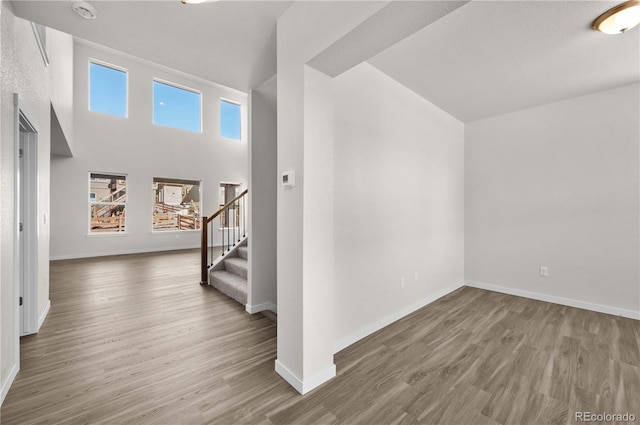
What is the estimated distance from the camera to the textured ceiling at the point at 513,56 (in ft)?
6.59

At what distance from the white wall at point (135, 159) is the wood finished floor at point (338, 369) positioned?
13.2 ft

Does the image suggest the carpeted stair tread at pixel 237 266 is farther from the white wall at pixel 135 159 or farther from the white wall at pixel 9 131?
the white wall at pixel 135 159

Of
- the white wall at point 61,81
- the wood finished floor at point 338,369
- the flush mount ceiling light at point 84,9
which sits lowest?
the wood finished floor at point 338,369

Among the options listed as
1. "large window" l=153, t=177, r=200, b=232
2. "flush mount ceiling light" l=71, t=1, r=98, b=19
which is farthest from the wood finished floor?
"large window" l=153, t=177, r=200, b=232

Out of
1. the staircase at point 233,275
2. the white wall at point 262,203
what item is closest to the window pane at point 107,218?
the staircase at point 233,275

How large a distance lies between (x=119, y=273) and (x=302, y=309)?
187 inches

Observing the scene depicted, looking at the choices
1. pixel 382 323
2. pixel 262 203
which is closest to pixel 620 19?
pixel 382 323

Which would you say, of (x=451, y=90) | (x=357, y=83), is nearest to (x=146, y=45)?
(x=357, y=83)

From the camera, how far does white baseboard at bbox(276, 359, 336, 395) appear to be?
1811 millimetres

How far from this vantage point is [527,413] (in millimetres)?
1639

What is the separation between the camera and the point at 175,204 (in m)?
7.92

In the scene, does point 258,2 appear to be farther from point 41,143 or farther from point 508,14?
point 41,143

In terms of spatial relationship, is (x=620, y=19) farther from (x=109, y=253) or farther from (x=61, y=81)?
(x=109, y=253)

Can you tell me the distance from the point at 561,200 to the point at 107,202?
9.48 metres
